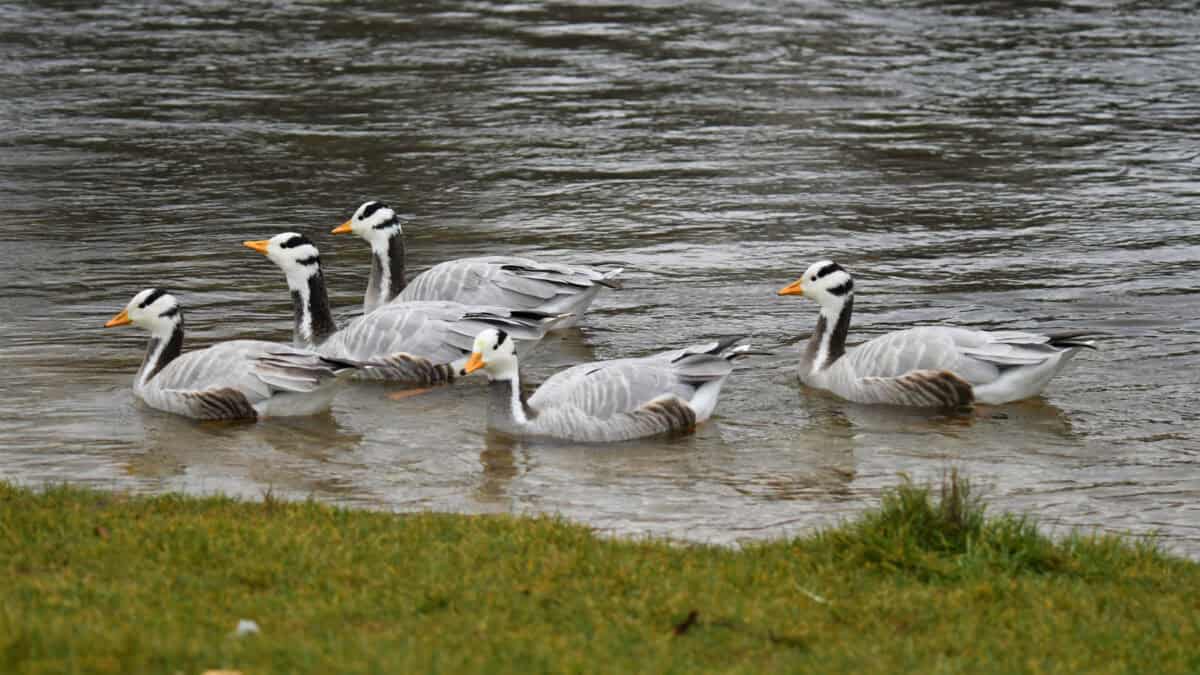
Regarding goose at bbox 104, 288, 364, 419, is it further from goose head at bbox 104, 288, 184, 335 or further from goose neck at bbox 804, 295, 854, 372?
goose neck at bbox 804, 295, 854, 372

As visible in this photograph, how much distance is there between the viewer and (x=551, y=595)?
821 centimetres

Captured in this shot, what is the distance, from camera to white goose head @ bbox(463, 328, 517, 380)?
13.3 m

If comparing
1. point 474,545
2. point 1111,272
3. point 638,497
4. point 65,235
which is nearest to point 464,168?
point 65,235

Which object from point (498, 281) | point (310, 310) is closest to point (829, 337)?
point (498, 281)

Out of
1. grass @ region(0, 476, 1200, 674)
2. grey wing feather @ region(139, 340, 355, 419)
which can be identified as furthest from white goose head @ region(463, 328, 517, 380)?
grass @ region(0, 476, 1200, 674)

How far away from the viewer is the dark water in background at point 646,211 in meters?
12.4

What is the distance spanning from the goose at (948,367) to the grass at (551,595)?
13.4 feet

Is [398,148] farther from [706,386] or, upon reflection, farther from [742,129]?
[706,386]

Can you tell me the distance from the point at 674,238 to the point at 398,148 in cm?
→ 652

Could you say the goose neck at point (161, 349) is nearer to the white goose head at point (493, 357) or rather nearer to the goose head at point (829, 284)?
the white goose head at point (493, 357)

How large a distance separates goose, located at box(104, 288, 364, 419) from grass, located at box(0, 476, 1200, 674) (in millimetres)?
3568

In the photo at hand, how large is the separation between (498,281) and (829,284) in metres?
3.16

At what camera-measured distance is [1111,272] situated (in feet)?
60.4

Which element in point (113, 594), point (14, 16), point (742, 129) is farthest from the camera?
point (14, 16)
